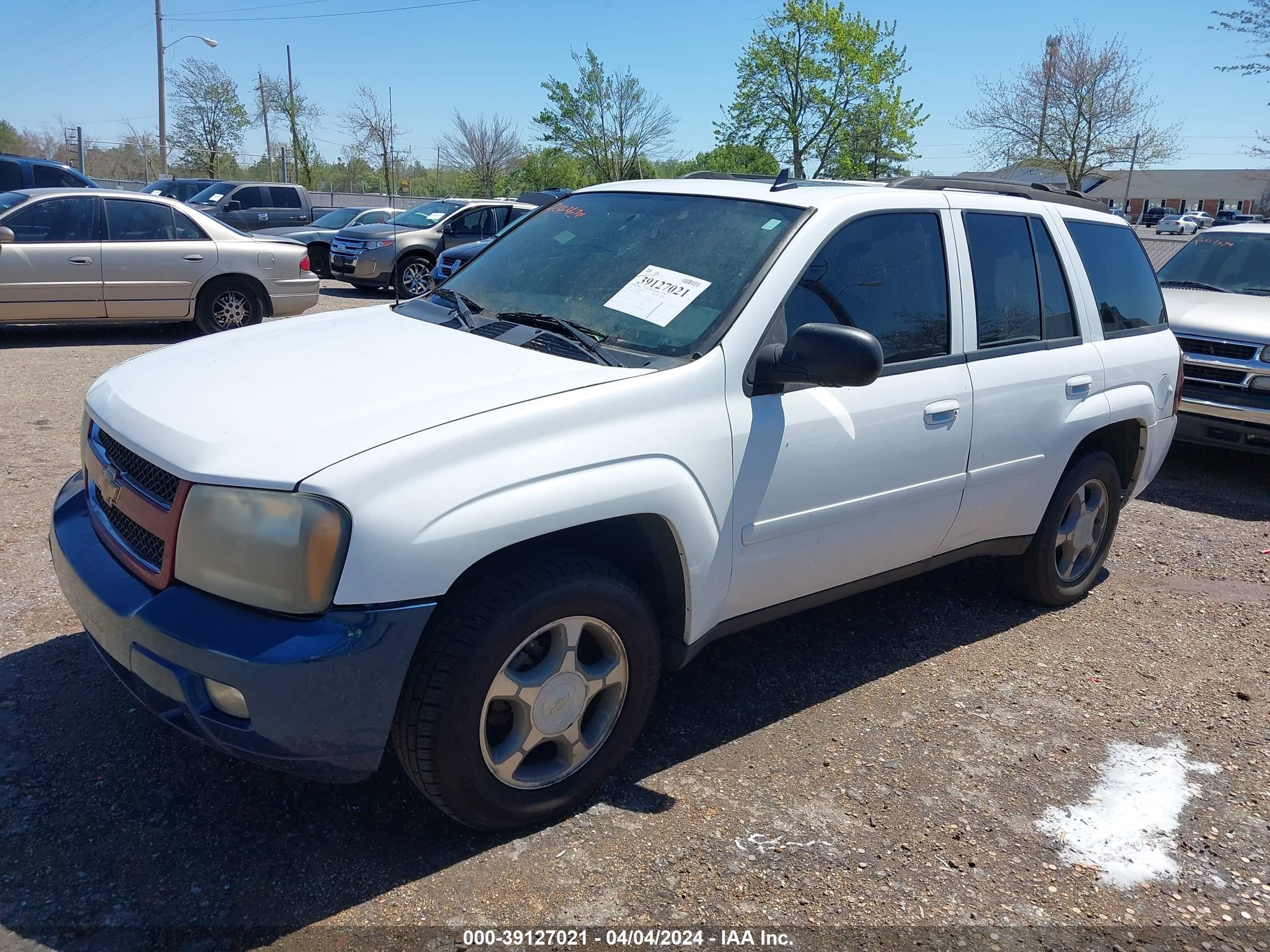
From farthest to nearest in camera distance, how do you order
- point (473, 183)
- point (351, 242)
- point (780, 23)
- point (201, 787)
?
point (473, 183)
point (780, 23)
point (351, 242)
point (201, 787)

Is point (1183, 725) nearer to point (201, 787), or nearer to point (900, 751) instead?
point (900, 751)

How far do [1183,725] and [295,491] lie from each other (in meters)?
3.42

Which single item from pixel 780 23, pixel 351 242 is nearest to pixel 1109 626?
pixel 351 242

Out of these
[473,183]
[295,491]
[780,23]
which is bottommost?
[295,491]

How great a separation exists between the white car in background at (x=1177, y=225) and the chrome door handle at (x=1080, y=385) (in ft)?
164

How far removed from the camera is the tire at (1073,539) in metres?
4.52

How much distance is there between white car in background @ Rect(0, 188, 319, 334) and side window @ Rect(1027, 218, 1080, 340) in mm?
8705

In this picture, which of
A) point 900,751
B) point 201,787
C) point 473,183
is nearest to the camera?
point 201,787

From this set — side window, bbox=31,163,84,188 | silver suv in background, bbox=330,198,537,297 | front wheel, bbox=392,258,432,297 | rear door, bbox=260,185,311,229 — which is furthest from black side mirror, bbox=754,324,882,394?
rear door, bbox=260,185,311,229

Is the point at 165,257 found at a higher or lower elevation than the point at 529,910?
higher

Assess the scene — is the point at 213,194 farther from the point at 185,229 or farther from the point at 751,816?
the point at 751,816

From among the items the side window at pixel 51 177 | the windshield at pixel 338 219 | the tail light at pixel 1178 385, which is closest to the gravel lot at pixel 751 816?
the tail light at pixel 1178 385

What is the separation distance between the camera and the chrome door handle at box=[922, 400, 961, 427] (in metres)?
3.62

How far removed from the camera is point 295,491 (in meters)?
2.36
